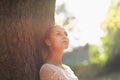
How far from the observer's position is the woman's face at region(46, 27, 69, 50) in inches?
99.6

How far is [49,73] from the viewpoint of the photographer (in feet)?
8.06

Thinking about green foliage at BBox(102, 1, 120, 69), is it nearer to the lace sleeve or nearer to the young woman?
the young woman

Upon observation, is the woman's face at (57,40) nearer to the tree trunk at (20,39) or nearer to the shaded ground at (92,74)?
the tree trunk at (20,39)

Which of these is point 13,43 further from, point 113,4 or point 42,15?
point 113,4

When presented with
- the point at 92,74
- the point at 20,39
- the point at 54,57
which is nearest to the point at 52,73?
the point at 54,57

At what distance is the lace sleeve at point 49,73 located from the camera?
245 centimetres

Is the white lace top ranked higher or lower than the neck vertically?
lower

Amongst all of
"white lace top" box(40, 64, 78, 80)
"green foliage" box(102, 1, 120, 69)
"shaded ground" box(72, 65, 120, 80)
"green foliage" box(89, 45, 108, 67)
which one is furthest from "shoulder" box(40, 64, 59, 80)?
"green foliage" box(89, 45, 108, 67)

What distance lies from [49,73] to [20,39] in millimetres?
257

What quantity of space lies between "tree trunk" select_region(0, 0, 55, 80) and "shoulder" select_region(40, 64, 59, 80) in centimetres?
8

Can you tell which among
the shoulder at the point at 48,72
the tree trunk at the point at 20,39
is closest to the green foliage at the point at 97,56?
the tree trunk at the point at 20,39

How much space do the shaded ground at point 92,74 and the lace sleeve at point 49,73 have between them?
7356 millimetres

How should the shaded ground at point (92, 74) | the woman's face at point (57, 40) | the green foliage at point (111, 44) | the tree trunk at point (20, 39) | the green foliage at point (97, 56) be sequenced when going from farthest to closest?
the green foliage at point (97, 56)
the green foliage at point (111, 44)
the shaded ground at point (92, 74)
the woman's face at point (57, 40)
the tree trunk at point (20, 39)

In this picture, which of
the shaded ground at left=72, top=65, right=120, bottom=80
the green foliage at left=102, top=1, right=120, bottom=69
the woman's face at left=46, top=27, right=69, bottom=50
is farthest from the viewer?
the green foliage at left=102, top=1, right=120, bottom=69
